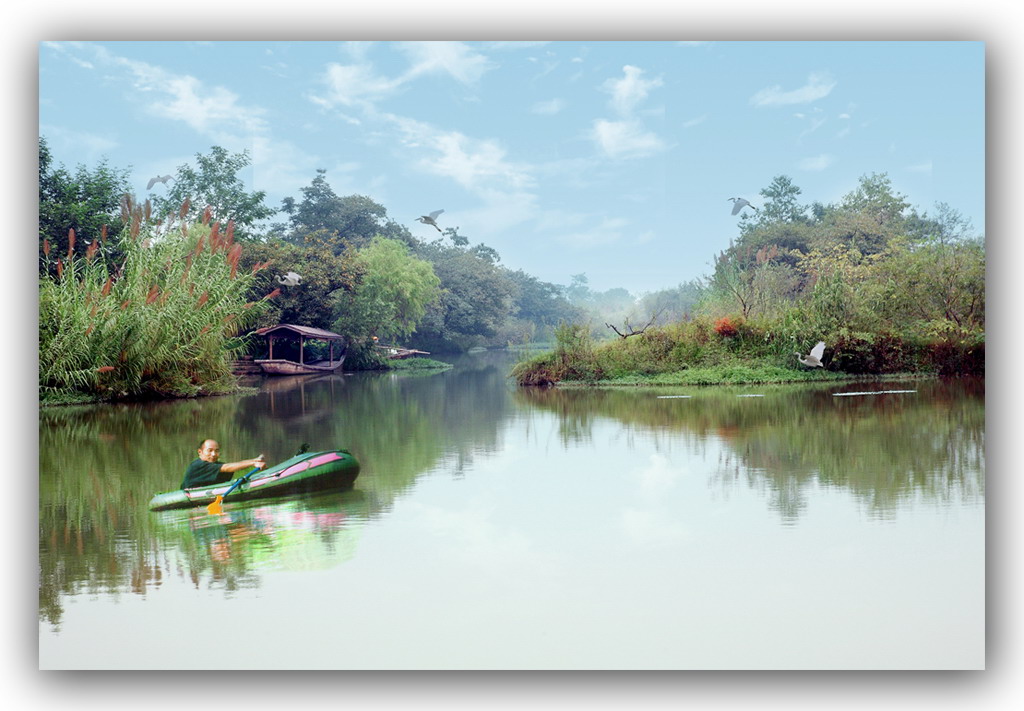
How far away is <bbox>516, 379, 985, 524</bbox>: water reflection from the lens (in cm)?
477

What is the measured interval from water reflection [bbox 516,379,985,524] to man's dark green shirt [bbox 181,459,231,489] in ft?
8.53

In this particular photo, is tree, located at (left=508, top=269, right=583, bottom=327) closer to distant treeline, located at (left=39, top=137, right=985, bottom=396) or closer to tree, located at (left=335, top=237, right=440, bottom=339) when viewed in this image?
distant treeline, located at (left=39, top=137, right=985, bottom=396)

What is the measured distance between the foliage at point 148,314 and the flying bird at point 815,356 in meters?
4.95

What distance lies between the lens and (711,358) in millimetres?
8680

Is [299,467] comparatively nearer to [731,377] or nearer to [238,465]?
[238,465]

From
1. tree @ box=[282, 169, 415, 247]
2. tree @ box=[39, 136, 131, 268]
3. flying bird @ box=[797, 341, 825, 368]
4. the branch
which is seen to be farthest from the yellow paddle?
flying bird @ box=[797, 341, 825, 368]

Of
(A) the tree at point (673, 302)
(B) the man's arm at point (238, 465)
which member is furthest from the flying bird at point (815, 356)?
(B) the man's arm at point (238, 465)

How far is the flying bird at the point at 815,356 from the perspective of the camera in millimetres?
7791

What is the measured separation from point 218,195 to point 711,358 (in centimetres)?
535

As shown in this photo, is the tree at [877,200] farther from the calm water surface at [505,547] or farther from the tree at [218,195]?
the tree at [218,195]

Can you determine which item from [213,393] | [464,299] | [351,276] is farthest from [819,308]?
[213,393]

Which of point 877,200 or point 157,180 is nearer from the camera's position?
point 157,180

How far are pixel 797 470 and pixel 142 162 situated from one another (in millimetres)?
4335

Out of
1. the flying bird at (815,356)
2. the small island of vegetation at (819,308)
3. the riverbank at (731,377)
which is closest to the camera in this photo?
the small island of vegetation at (819,308)
